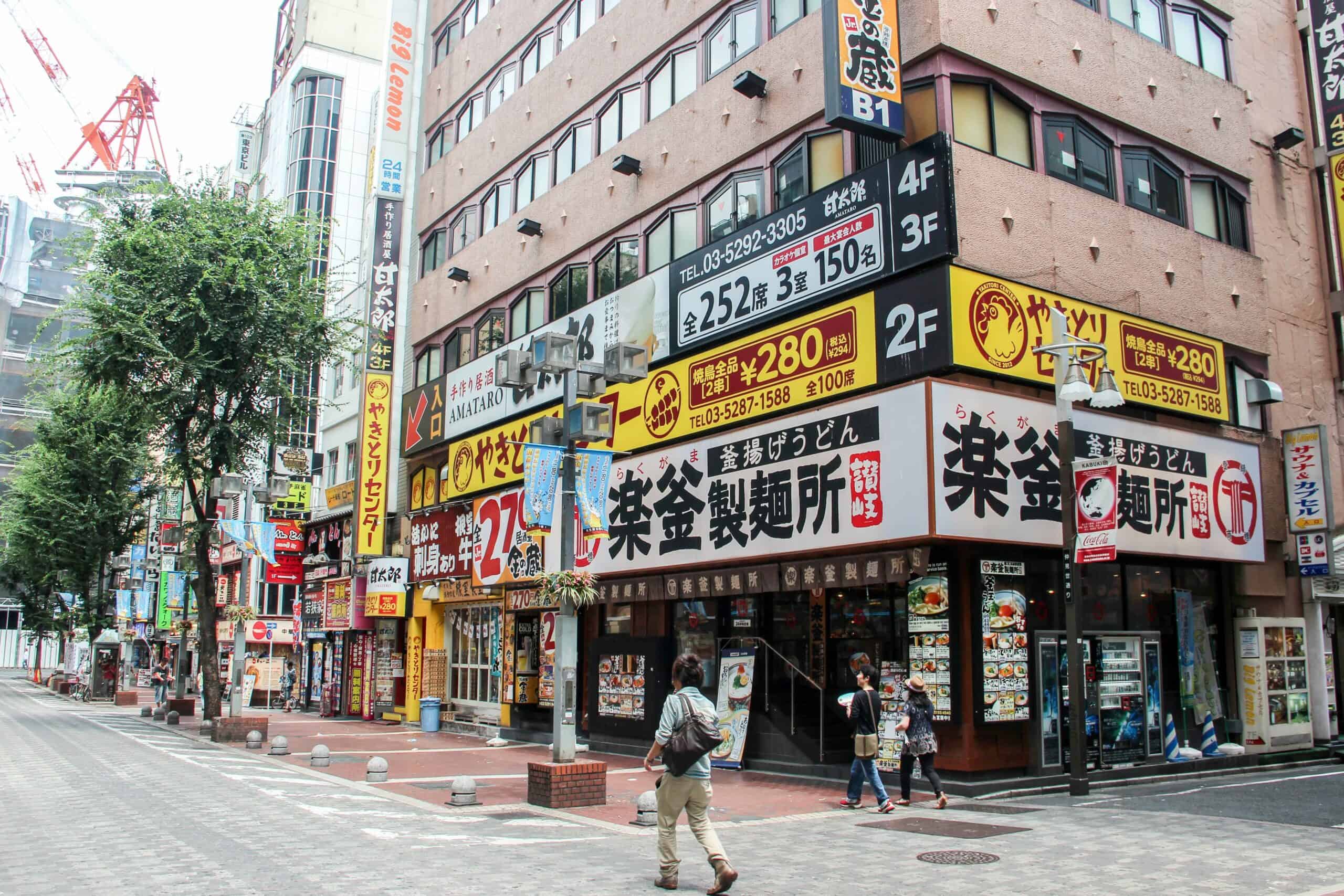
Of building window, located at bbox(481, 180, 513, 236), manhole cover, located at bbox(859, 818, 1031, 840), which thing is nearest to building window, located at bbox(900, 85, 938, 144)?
manhole cover, located at bbox(859, 818, 1031, 840)

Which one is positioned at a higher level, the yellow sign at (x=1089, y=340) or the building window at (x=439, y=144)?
the building window at (x=439, y=144)

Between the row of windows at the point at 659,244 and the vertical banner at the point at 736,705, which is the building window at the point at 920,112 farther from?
the vertical banner at the point at 736,705

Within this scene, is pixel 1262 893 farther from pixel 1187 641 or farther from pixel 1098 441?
pixel 1187 641

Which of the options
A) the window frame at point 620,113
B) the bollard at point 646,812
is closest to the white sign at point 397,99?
the window frame at point 620,113

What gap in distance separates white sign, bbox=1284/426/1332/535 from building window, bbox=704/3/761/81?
1268cm

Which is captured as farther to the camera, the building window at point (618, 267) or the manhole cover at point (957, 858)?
the building window at point (618, 267)

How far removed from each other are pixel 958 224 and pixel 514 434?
12.9 metres

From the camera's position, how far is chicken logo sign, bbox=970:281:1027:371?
14625mm

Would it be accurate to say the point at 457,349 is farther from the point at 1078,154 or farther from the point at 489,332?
the point at 1078,154

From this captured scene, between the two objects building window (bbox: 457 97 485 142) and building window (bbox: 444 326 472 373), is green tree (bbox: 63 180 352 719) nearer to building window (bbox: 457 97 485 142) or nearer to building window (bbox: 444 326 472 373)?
building window (bbox: 444 326 472 373)

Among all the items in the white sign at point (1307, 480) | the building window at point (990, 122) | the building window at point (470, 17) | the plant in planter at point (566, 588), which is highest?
the building window at point (470, 17)

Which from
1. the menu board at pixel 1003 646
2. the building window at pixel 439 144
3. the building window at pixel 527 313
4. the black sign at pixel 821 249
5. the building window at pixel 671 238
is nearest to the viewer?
the menu board at pixel 1003 646

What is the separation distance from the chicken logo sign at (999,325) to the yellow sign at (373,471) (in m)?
21.1

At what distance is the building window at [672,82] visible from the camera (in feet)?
69.7
